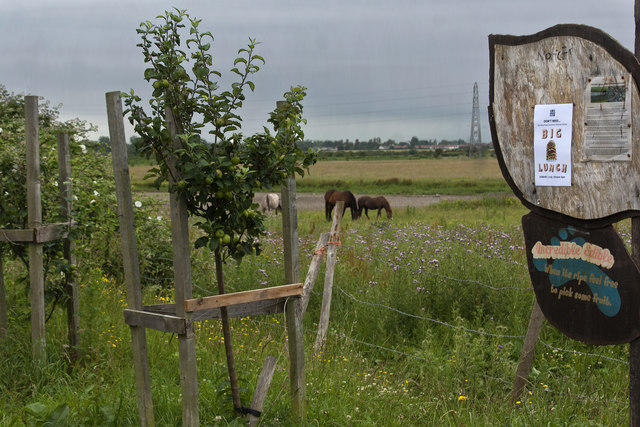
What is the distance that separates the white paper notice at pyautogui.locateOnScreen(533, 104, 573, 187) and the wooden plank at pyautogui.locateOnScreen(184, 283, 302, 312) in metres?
1.73

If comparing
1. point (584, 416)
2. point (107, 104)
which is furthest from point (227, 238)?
point (584, 416)

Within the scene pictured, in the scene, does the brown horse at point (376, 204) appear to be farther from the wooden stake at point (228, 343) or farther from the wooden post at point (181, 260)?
the wooden post at point (181, 260)

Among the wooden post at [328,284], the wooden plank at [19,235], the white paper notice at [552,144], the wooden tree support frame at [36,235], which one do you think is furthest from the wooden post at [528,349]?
the wooden plank at [19,235]

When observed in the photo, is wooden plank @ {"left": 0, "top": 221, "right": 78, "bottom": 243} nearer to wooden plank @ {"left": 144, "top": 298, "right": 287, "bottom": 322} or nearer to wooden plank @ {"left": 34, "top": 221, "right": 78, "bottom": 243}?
wooden plank @ {"left": 34, "top": 221, "right": 78, "bottom": 243}

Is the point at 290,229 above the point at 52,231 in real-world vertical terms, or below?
above

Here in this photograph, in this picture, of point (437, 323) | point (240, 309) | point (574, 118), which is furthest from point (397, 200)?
point (240, 309)

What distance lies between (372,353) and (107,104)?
3.81m

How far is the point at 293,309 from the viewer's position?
13.2 feet

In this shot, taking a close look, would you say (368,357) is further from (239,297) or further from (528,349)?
(239,297)

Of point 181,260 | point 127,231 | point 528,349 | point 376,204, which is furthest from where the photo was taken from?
point 376,204

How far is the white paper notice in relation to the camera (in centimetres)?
397

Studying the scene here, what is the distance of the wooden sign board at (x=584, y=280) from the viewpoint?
374cm

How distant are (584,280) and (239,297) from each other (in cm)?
211

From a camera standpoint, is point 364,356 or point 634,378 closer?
point 634,378
